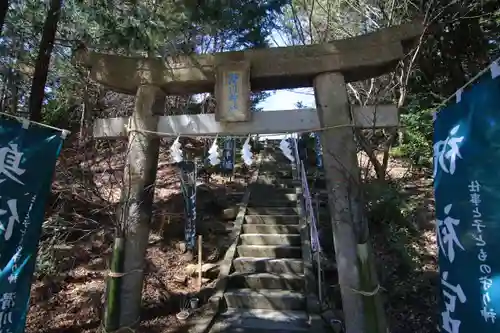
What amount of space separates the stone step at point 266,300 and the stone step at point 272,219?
204 cm

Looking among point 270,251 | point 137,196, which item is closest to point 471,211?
point 137,196

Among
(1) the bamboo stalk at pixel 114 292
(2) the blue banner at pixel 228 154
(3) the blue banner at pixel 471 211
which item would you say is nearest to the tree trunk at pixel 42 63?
(1) the bamboo stalk at pixel 114 292

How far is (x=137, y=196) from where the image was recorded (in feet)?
13.6

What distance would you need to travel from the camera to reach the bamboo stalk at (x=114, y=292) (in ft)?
12.6

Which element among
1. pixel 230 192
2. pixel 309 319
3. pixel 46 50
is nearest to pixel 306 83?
pixel 309 319

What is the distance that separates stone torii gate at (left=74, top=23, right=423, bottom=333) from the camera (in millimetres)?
3820

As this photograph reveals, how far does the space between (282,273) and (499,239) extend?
4.44 metres

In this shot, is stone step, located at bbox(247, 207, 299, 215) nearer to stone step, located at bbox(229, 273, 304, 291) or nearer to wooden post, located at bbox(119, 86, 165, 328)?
stone step, located at bbox(229, 273, 304, 291)

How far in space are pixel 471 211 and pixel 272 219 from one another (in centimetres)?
555

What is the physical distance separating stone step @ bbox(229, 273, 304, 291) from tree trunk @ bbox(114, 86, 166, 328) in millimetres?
2190

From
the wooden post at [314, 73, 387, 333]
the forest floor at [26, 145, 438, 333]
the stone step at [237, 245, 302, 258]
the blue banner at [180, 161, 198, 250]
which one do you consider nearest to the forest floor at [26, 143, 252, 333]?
the forest floor at [26, 145, 438, 333]

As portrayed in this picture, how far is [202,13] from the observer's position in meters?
4.49

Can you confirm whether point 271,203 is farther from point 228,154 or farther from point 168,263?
point 168,263

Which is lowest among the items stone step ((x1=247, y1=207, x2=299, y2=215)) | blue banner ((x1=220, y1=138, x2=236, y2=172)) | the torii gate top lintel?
stone step ((x1=247, y1=207, x2=299, y2=215))
